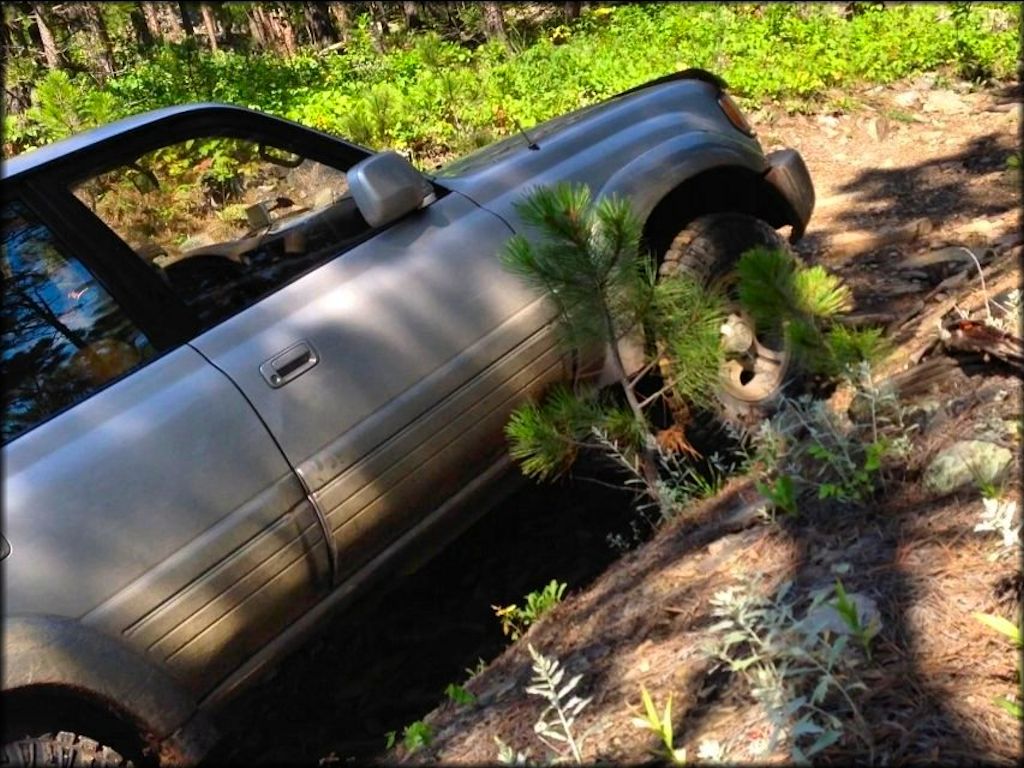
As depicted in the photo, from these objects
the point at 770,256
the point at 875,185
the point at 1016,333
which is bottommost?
the point at 875,185

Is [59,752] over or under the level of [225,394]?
under

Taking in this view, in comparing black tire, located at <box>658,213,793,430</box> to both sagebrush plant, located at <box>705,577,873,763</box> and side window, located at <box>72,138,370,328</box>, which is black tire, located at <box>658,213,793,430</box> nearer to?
side window, located at <box>72,138,370,328</box>

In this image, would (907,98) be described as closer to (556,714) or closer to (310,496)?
(310,496)

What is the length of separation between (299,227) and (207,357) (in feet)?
2.25

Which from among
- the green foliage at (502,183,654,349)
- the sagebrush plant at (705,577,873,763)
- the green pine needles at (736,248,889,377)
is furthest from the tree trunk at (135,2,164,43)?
the green pine needles at (736,248,889,377)

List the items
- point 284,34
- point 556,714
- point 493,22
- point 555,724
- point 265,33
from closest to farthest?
point 555,724, point 556,714, point 493,22, point 284,34, point 265,33

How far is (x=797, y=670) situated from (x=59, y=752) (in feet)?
6.04

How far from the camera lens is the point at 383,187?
11.4ft

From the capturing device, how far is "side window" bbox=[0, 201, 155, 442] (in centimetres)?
285

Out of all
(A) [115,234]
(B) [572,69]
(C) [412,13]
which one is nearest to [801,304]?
(A) [115,234]

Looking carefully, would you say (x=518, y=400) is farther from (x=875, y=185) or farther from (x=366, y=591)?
(x=875, y=185)

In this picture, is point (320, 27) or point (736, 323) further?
point (320, 27)

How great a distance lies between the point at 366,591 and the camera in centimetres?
331

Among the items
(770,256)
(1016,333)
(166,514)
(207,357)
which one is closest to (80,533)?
(166,514)
